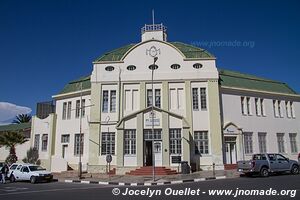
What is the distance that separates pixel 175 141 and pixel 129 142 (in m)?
4.07

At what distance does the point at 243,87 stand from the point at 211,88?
5270 mm

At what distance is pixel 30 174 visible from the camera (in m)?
20.1

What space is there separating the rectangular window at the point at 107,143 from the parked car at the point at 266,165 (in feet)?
37.8

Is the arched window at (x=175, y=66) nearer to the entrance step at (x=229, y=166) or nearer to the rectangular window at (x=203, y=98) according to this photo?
the rectangular window at (x=203, y=98)

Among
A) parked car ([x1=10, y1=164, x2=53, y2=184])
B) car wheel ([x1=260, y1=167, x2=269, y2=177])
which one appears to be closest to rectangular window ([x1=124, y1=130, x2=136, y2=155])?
parked car ([x1=10, y1=164, x2=53, y2=184])

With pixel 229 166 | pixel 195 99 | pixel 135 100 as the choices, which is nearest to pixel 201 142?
pixel 229 166

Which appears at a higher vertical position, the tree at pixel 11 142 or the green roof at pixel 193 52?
the green roof at pixel 193 52

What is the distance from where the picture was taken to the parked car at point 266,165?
18406 mm

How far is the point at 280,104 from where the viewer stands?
30.5 metres

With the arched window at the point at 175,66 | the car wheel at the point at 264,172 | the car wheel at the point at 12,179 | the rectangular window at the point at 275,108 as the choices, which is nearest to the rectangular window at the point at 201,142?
the arched window at the point at 175,66

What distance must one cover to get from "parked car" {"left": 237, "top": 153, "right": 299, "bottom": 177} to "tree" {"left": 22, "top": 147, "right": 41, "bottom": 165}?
72.3 ft

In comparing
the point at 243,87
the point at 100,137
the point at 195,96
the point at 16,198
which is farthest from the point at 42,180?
the point at 243,87

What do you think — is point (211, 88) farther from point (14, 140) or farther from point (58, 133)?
point (14, 140)

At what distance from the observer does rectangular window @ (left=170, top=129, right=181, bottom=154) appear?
2388cm
